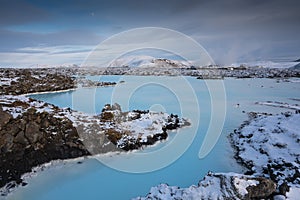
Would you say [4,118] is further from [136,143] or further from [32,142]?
[136,143]

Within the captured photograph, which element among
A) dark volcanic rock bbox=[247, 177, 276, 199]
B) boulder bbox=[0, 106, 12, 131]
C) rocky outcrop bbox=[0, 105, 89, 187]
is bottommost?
rocky outcrop bbox=[0, 105, 89, 187]

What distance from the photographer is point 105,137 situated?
949 cm

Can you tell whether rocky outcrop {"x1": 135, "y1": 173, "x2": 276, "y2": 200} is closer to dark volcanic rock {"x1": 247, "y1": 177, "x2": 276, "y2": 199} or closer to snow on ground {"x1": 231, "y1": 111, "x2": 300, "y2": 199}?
dark volcanic rock {"x1": 247, "y1": 177, "x2": 276, "y2": 199}

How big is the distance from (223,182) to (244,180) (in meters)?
0.43

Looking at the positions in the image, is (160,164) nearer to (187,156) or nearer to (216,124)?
(187,156)

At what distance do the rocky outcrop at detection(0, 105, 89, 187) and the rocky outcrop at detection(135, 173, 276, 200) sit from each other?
418 centimetres

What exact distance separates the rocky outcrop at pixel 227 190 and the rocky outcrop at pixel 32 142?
4.18 metres

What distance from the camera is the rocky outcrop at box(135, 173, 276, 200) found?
5043 millimetres

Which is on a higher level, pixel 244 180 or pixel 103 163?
pixel 244 180

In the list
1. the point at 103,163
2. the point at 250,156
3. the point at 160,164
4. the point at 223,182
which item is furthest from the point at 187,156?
the point at 223,182

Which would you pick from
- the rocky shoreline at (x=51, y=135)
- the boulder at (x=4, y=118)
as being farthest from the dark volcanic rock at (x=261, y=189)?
the boulder at (x=4, y=118)

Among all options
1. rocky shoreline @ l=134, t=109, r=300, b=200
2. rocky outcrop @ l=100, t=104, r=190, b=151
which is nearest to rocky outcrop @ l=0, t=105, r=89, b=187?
rocky outcrop @ l=100, t=104, r=190, b=151

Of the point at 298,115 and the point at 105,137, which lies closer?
the point at 105,137

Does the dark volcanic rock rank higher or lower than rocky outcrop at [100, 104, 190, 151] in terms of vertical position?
higher
